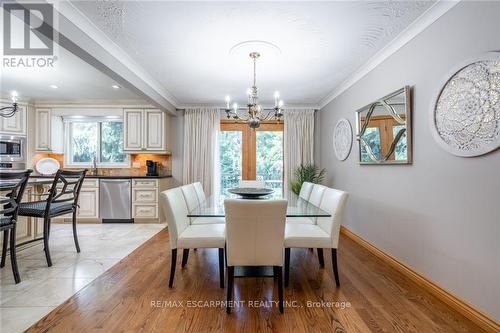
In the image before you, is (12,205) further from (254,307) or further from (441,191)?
(441,191)

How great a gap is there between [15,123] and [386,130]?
20.7 ft

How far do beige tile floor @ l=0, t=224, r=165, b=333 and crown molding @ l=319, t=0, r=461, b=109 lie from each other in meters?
3.99

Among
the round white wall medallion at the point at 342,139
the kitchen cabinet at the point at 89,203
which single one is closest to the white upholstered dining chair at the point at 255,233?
the round white wall medallion at the point at 342,139

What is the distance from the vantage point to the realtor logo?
1.68 meters

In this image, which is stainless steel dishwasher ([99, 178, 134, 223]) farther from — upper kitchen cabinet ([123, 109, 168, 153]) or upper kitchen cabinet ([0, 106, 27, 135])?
upper kitchen cabinet ([0, 106, 27, 135])

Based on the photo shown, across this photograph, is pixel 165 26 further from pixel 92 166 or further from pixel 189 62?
pixel 92 166

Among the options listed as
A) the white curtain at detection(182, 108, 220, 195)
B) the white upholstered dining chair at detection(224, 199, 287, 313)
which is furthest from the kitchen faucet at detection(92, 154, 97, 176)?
the white upholstered dining chair at detection(224, 199, 287, 313)

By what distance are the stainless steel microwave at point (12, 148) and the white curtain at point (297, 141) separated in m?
5.26

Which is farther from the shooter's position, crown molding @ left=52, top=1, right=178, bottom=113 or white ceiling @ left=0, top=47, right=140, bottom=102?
white ceiling @ left=0, top=47, right=140, bottom=102

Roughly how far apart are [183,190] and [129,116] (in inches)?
119

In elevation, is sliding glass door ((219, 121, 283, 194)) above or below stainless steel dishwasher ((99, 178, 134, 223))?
above

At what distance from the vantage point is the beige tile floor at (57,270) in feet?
5.94

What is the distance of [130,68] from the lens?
9.80 ft

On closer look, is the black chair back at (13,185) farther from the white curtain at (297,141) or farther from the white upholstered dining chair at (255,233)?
the white curtain at (297,141)
